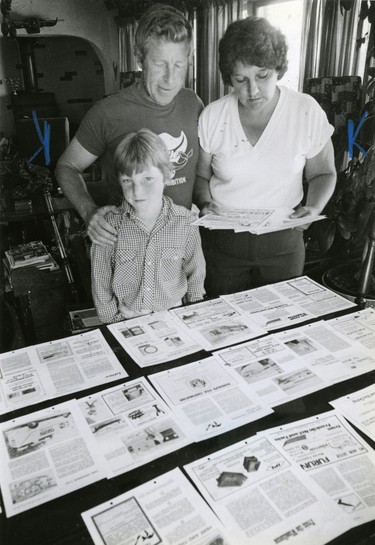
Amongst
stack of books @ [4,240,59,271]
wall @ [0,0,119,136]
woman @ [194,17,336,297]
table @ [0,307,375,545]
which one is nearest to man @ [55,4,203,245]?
woman @ [194,17,336,297]

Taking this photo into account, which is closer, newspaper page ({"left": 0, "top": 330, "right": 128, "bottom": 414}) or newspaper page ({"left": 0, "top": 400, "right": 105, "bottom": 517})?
newspaper page ({"left": 0, "top": 400, "right": 105, "bottom": 517})

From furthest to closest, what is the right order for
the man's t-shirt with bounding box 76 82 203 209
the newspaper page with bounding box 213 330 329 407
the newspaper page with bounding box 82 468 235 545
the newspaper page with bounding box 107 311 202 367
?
the man's t-shirt with bounding box 76 82 203 209
the newspaper page with bounding box 107 311 202 367
the newspaper page with bounding box 213 330 329 407
the newspaper page with bounding box 82 468 235 545

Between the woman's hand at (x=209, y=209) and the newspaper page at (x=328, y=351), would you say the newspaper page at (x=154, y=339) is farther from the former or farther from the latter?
the woman's hand at (x=209, y=209)

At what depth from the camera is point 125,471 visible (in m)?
0.85

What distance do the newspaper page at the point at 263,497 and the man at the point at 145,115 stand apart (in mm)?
915

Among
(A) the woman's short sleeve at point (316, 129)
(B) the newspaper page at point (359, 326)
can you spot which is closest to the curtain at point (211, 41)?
(A) the woman's short sleeve at point (316, 129)

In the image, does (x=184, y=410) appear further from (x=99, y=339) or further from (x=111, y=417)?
(x=99, y=339)

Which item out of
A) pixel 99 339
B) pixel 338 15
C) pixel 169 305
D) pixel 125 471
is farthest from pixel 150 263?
pixel 338 15

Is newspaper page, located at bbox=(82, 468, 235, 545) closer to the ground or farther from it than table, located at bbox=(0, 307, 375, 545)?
farther from it

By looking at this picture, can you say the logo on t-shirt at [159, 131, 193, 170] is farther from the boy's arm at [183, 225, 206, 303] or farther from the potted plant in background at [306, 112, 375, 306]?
the potted plant in background at [306, 112, 375, 306]

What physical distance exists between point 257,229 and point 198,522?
1.00 m

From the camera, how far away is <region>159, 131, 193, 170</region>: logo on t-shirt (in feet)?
5.58

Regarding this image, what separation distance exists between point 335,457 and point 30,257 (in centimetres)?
231

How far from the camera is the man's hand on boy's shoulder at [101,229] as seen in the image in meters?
1.57
